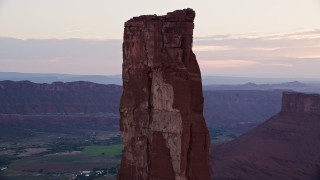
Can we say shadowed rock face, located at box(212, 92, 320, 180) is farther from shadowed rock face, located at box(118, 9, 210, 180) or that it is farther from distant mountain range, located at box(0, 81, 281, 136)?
distant mountain range, located at box(0, 81, 281, 136)

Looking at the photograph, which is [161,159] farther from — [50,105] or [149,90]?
[50,105]

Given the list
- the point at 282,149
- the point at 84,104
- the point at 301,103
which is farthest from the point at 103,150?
the point at 84,104

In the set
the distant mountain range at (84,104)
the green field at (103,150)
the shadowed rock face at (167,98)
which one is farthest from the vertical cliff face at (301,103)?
the distant mountain range at (84,104)

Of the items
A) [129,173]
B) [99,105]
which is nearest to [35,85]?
[99,105]

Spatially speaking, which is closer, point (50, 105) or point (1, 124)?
point (1, 124)

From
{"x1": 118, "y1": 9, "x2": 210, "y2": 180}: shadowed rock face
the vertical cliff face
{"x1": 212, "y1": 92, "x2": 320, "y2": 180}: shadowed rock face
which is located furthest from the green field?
{"x1": 118, "y1": 9, "x2": 210, "y2": 180}: shadowed rock face

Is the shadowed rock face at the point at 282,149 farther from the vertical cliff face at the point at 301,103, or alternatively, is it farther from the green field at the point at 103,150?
the green field at the point at 103,150
